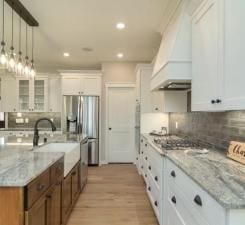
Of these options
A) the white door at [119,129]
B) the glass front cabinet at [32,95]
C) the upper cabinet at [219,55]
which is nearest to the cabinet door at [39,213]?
the upper cabinet at [219,55]

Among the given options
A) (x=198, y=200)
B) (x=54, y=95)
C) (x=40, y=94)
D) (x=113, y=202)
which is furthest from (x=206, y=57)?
(x=40, y=94)

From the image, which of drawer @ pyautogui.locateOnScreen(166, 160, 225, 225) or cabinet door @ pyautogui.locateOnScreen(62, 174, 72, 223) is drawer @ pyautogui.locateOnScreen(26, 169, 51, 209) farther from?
drawer @ pyautogui.locateOnScreen(166, 160, 225, 225)

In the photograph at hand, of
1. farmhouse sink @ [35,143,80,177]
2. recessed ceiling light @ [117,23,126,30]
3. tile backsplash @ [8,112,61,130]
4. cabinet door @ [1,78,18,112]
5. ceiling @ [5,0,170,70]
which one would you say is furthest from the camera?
tile backsplash @ [8,112,61,130]

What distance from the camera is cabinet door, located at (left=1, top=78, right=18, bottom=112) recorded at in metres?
6.75

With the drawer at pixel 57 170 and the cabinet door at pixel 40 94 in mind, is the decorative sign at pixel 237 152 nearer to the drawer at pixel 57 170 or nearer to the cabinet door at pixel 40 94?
the drawer at pixel 57 170

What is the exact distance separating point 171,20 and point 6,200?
288 centimetres

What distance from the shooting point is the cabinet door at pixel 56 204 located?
219 cm

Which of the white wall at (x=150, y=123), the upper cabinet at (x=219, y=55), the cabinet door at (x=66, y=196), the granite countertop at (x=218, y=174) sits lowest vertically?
the cabinet door at (x=66, y=196)

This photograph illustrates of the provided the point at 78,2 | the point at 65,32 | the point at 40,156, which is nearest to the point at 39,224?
the point at 40,156

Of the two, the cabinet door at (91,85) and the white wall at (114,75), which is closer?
the cabinet door at (91,85)

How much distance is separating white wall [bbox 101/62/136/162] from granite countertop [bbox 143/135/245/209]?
4.22 metres

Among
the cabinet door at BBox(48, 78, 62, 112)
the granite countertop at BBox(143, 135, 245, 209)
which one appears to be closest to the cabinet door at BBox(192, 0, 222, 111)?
the granite countertop at BBox(143, 135, 245, 209)

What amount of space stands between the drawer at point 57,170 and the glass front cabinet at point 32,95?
455 cm

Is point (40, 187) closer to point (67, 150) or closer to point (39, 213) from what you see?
point (39, 213)
